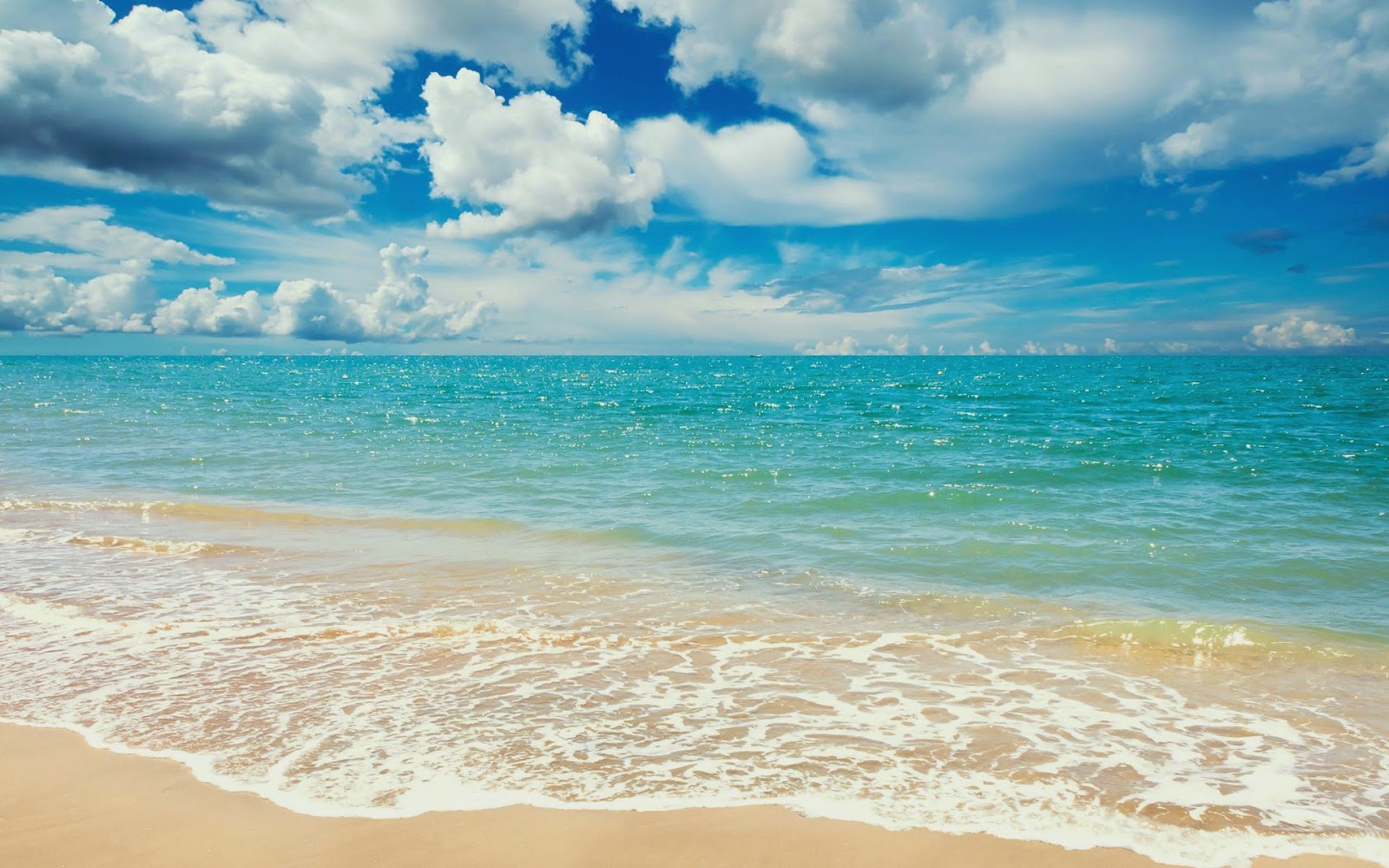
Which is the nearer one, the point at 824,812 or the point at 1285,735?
the point at 824,812

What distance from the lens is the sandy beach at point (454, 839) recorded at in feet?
14.3

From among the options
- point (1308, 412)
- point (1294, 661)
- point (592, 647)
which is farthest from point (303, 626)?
point (1308, 412)

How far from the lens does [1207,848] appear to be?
4566 mm

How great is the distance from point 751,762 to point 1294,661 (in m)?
6.59

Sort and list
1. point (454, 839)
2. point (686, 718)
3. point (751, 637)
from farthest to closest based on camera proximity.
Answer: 1. point (751, 637)
2. point (686, 718)
3. point (454, 839)

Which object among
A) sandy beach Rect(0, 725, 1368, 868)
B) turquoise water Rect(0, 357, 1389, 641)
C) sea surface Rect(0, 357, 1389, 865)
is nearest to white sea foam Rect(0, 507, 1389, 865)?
sea surface Rect(0, 357, 1389, 865)

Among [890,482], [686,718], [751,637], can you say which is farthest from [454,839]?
[890,482]

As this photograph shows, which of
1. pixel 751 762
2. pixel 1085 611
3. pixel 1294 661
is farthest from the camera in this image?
pixel 1085 611

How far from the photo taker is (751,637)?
8.44 m

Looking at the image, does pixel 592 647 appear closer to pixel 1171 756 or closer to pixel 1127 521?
pixel 1171 756

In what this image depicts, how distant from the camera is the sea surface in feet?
17.1

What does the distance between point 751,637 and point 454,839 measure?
14.7 ft

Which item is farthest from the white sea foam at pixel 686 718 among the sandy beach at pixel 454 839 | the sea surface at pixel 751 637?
the sandy beach at pixel 454 839

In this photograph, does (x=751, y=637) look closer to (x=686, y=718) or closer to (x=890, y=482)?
(x=686, y=718)
